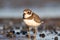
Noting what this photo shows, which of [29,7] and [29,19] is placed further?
[29,7]

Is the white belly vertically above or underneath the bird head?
underneath

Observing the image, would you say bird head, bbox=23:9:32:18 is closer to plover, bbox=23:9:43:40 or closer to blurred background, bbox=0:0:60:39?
plover, bbox=23:9:43:40

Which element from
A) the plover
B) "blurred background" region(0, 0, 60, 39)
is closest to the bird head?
the plover

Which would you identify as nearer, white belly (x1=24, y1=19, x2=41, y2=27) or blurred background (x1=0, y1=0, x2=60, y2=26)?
white belly (x1=24, y1=19, x2=41, y2=27)

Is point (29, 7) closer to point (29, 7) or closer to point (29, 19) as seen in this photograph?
point (29, 7)

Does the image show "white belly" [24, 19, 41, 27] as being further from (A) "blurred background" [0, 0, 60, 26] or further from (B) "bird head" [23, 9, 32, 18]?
(A) "blurred background" [0, 0, 60, 26]

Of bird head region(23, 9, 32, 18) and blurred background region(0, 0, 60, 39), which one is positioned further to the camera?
blurred background region(0, 0, 60, 39)

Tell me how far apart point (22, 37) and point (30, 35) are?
6 centimetres

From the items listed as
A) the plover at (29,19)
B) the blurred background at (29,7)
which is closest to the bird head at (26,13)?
the plover at (29,19)

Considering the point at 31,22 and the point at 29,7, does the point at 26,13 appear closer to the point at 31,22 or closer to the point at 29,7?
the point at 31,22

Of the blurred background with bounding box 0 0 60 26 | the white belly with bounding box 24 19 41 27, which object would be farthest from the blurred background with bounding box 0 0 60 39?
the white belly with bounding box 24 19 41 27

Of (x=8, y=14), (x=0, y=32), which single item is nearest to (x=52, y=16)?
(x=8, y=14)

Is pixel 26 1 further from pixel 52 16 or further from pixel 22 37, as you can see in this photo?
pixel 22 37

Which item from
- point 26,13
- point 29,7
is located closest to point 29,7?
point 29,7
